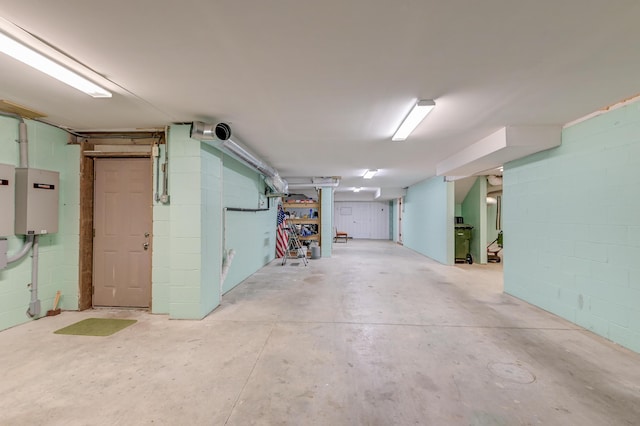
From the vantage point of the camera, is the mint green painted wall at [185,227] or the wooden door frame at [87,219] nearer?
the mint green painted wall at [185,227]

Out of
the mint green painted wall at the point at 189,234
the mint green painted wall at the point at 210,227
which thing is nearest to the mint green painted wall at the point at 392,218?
the mint green painted wall at the point at 210,227

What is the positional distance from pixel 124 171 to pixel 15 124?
110 centimetres

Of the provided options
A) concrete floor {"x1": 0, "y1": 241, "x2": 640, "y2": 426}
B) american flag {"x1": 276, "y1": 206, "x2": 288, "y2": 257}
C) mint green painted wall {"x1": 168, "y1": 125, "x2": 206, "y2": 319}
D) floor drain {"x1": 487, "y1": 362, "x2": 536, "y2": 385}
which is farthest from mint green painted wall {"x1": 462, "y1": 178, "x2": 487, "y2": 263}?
mint green painted wall {"x1": 168, "y1": 125, "x2": 206, "y2": 319}

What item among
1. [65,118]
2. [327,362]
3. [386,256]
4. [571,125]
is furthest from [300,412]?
[386,256]

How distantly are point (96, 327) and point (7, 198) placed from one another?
170 cm

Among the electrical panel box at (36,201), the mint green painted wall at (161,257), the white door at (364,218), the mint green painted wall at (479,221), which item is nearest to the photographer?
the electrical panel box at (36,201)

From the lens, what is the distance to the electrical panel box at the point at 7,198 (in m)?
2.75

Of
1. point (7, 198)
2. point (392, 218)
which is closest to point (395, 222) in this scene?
point (392, 218)

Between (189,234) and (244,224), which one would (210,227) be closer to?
(189,234)

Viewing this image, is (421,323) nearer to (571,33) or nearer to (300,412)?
(300,412)

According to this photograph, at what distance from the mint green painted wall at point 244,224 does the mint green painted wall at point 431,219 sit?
16.1 ft

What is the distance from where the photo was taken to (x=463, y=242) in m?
7.36

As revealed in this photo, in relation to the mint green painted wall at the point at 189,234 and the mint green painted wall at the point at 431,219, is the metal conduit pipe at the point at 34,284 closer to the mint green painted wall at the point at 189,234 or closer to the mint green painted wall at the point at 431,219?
the mint green painted wall at the point at 189,234

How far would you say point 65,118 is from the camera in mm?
3105
